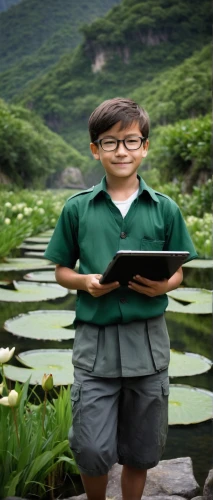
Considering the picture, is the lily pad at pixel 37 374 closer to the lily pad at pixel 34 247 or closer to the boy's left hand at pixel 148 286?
the boy's left hand at pixel 148 286

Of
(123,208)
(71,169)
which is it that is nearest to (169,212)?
(123,208)

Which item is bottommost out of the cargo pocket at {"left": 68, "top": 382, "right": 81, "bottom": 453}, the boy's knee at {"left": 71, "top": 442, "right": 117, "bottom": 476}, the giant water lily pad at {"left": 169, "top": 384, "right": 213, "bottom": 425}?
the giant water lily pad at {"left": 169, "top": 384, "right": 213, "bottom": 425}

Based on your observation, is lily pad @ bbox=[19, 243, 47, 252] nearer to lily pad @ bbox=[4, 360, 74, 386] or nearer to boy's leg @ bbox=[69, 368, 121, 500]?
lily pad @ bbox=[4, 360, 74, 386]

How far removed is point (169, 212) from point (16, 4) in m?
52.8

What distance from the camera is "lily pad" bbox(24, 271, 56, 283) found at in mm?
5331

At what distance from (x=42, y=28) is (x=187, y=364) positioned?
153 feet

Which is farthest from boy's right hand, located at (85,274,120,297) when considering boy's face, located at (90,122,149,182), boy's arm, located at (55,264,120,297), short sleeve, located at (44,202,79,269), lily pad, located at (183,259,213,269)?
lily pad, located at (183,259,213,269)

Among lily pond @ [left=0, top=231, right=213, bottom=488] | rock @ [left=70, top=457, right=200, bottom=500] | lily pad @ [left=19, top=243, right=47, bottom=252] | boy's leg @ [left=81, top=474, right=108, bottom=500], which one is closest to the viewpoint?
boy's leg @ [left=81, top=474, right=108, bottom=500]

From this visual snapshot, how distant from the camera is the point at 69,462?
1.88m

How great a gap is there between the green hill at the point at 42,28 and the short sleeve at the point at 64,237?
143 ft

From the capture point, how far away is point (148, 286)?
4.90 feet

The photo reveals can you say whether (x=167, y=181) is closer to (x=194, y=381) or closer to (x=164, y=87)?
(x=194, y=381)

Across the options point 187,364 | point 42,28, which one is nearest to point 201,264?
point 187,364

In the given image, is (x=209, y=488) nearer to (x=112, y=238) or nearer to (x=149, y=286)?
(x=149, y=286)
